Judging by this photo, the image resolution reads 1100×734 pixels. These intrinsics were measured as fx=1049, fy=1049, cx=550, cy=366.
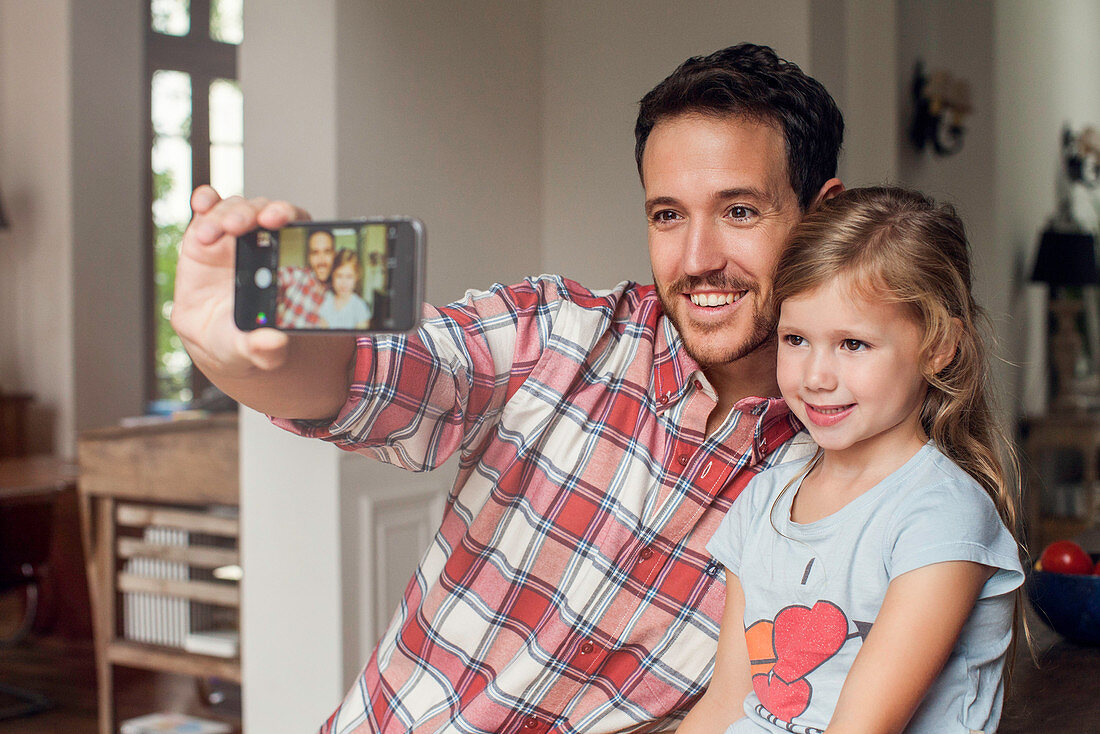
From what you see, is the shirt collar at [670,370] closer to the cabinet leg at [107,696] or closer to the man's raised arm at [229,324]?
the man's raised arm at [229,324]

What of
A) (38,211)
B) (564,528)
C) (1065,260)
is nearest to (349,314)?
(564,528)

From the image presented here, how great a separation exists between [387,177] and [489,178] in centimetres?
42

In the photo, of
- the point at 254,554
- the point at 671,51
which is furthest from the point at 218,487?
the point at 671,51

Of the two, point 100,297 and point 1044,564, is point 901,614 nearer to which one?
point 1044,564

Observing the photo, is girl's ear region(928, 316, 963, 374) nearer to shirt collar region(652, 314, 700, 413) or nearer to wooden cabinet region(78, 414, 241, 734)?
shirt collar region(652, 314, 700, 413)

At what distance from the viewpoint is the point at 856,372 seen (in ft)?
2.97

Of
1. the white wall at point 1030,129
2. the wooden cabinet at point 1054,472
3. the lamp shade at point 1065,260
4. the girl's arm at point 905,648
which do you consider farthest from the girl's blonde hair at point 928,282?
the lamp shade at point 1065,260

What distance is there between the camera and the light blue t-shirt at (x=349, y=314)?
0.75m

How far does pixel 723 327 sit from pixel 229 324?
→ 57cm

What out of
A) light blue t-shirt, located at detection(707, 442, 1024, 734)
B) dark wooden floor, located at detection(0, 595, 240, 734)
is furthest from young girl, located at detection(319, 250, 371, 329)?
dark wooden floor, located at detection(0, 595, 240, 734)

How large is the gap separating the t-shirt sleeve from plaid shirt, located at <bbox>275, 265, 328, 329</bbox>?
1.65 feet

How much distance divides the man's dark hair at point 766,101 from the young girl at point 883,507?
0.77ft

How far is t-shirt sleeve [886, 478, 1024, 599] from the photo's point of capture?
84 cm

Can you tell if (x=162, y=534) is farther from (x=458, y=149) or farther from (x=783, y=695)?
(x=783, y=695)
